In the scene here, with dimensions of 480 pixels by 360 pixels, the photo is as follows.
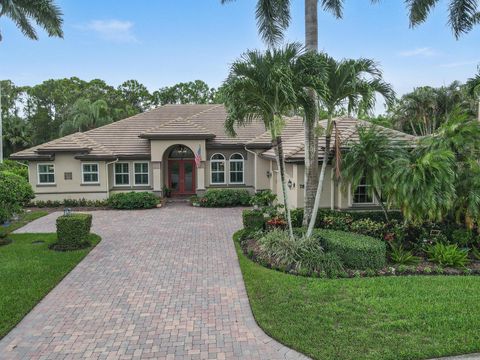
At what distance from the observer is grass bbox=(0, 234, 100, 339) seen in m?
7.66

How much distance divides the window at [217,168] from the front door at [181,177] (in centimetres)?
190

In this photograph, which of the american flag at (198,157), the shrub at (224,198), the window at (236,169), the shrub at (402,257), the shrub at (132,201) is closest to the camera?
the shrub at (402,257)

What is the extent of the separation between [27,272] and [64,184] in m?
12.7

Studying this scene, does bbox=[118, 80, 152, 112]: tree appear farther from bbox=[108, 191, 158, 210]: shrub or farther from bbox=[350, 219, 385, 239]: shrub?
bbox=[350, 219, 385, 239]: shrub

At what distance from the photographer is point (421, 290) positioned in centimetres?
831

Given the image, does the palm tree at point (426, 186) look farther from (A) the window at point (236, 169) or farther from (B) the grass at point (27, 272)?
(A) the window at point (236, 169)

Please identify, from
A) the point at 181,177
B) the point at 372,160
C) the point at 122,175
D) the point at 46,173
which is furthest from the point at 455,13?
the point at 46,173

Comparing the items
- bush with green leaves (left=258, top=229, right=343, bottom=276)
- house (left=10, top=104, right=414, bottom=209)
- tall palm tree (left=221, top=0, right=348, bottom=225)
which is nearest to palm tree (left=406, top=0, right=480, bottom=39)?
tall palm tree (left=221, top=0, right=348, bottom=225)

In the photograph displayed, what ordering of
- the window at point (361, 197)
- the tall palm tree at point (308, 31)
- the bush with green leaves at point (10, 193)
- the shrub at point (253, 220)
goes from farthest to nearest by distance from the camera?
1. the window at point (361, 197)
2. the shrub at point (253, 220)
3. the bush with green leaves at point (10, 193)
4. the tall palm tree at point (308, 31)

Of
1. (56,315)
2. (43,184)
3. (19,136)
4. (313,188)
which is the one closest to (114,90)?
(19,136)

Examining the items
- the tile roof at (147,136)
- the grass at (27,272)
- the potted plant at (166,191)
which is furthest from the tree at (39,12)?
the grass at (27,272)

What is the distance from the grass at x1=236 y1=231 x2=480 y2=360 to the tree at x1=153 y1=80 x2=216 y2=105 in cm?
4901

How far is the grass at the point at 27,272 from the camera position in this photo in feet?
25.1

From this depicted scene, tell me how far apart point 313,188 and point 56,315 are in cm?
835
